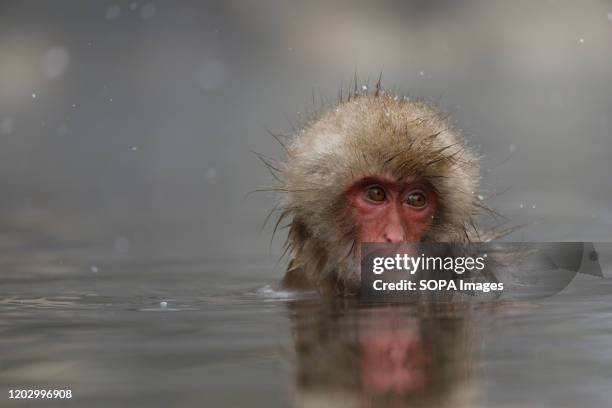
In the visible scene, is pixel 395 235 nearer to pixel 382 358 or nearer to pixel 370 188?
pixel 370 188

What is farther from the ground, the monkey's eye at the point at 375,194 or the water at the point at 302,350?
the monkey's eye at the point at 375,194

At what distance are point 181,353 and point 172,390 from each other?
682mm

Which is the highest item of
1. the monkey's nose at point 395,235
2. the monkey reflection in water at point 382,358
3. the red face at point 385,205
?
the red face at point 385,205

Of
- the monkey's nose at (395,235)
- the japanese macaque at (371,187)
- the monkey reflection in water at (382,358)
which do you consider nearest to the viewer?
the monkey reflection in water at (382,358)

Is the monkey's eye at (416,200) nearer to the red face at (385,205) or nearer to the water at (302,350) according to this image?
the red face at (385,205)

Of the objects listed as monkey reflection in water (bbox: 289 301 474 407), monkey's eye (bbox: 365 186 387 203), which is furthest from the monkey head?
monkey reflection in water (bbox: 289 301 474 407)

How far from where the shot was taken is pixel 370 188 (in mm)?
5168

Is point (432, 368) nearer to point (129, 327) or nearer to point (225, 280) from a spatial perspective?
point (129, 327)

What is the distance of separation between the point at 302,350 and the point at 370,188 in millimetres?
2078

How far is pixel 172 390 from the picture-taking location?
99.3 inches

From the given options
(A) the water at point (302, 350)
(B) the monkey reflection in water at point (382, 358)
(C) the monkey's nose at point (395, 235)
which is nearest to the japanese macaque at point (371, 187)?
(C) the monkey's nose at point (395, 235)

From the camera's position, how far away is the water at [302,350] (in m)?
2.44

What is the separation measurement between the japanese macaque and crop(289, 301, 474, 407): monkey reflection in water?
30.9 inches

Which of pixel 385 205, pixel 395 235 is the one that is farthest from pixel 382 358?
pixel 385 205
